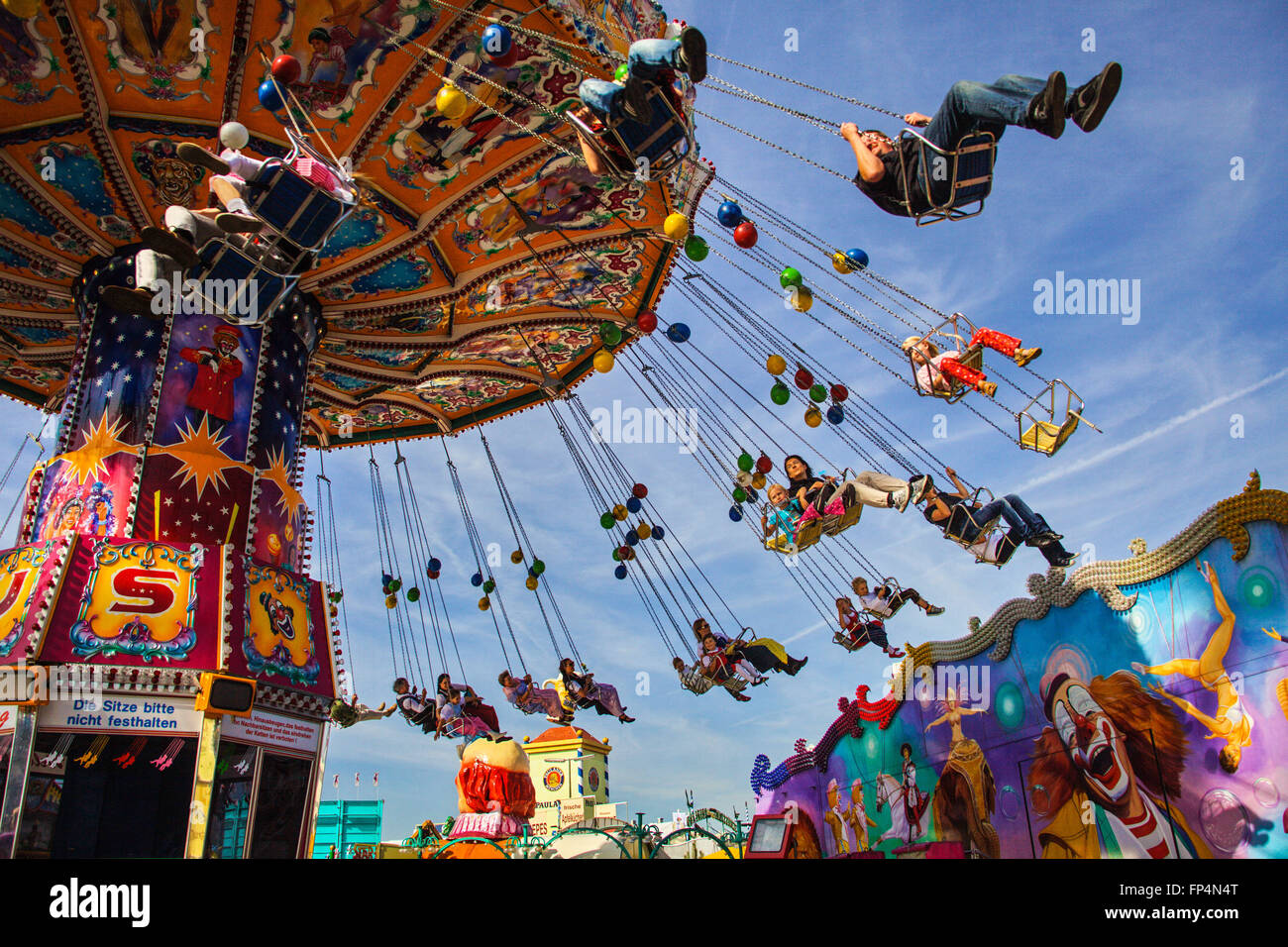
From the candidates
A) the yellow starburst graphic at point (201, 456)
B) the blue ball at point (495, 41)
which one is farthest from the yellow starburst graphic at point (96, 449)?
the blue ball at point (495, 41)

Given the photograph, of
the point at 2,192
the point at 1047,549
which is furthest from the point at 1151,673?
the point at 2,192

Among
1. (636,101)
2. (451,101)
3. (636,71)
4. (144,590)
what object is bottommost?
(144,590)

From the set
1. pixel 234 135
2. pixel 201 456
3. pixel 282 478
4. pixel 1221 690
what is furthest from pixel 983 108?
pixel 201 456

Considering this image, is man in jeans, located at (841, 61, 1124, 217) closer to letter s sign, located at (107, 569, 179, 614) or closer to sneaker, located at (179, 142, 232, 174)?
sneaker, located at (179, 142, 232, 174)

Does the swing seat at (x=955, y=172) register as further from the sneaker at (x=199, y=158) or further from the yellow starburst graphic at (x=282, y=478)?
the yellow starburst graphic at (x=282, y=478)

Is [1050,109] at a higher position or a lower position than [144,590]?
higher

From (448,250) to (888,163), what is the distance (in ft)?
22.6

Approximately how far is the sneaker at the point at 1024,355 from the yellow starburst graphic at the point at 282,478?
9049 millimetres

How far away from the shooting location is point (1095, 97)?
6.27m

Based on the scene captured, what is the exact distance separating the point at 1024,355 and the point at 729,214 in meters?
3.51

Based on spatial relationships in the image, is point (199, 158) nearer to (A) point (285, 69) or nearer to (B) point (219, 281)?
(A) point (285, 69)

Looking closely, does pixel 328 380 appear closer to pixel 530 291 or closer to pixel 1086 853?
pixel 530 291

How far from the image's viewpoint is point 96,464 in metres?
9.68

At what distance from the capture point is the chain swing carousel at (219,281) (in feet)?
27.1
